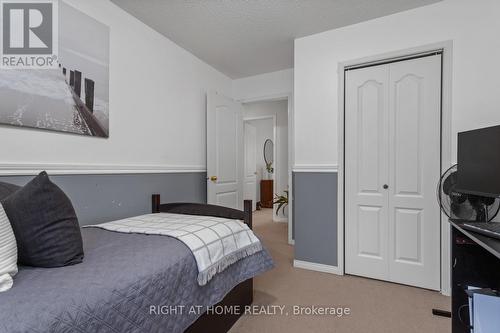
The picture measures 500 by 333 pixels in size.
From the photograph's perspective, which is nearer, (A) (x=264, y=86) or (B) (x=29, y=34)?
(B) (x=29, y=34)

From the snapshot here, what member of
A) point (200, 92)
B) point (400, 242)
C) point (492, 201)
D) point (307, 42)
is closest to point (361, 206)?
point (400, 242)

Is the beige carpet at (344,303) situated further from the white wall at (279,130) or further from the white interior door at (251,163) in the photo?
the white interior door at (251,163)

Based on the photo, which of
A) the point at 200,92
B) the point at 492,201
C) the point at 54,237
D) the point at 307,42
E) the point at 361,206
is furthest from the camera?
the point at 200,92

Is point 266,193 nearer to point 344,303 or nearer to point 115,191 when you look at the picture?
point 344,303

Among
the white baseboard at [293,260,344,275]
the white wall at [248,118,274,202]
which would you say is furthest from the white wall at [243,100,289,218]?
the white baseboard at [293,260,344,275]

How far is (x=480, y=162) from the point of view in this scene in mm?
1559

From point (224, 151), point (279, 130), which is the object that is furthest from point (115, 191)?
point (279, 130)

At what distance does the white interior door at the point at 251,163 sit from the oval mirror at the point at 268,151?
283mm

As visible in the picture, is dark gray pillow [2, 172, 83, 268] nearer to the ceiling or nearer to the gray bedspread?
the gray bedspread

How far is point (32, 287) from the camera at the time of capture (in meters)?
0.82

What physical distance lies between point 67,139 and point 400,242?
9.27ft

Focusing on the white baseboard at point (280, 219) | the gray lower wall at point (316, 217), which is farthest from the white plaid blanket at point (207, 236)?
the white baseboard at point (280, 219)

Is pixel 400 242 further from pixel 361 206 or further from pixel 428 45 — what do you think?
pixel 428 45

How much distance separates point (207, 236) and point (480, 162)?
1702 mm
